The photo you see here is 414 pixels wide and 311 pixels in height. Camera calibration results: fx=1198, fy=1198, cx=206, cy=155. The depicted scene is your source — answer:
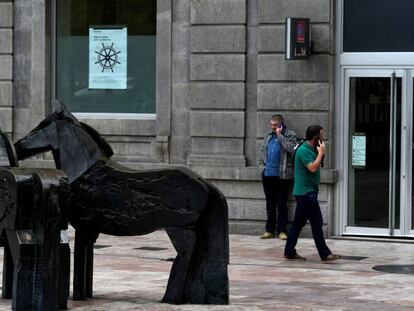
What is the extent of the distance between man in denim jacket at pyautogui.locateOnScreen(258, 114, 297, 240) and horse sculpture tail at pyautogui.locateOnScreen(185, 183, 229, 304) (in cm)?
673

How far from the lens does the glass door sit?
60.3 feet

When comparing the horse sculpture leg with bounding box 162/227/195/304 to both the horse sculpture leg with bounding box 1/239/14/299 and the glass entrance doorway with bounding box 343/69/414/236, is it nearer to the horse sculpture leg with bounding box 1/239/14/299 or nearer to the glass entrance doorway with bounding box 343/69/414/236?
the horse sculpture leg with bounding box 1/239/14/299

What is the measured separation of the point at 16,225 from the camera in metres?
10.9

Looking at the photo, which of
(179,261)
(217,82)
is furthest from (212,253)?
(217,82)

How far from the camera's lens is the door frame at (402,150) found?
60.0 feet

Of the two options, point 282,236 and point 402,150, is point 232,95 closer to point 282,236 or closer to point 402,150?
point 282,236

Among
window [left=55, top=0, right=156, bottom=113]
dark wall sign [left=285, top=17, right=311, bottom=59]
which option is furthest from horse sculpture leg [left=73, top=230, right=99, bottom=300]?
window [left=55, top=0, right=156, bottom=113]

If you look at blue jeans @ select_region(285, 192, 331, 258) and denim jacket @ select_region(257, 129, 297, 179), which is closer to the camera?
blue jeans @ select_region(285, 192, 331, 258)

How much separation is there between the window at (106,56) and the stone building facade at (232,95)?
1.32 feet

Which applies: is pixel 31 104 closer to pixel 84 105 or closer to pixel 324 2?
pixel 84 105

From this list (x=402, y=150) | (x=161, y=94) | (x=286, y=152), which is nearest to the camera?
(x=402, y=150)

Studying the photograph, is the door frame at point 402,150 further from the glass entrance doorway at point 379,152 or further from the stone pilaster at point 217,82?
the stone pilaster at point 217,82

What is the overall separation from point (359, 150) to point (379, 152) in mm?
316

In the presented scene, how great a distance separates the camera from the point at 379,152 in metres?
18.5
